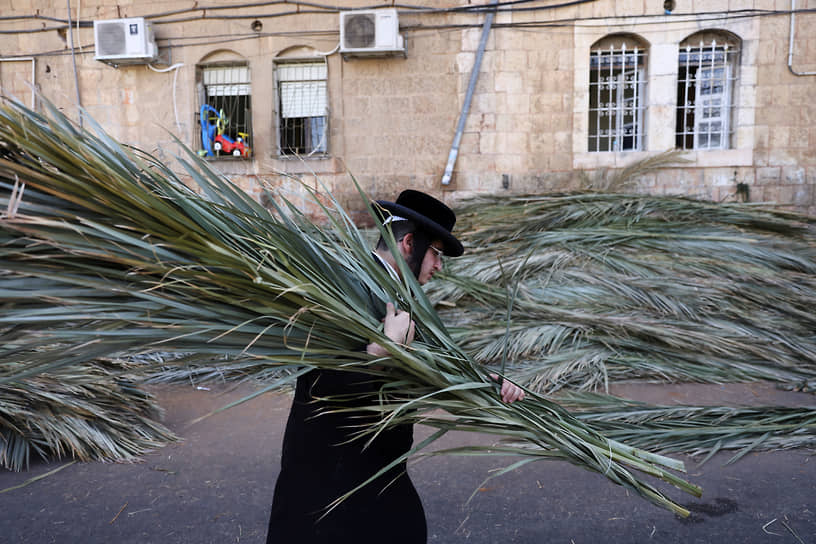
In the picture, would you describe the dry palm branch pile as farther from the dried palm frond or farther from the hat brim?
the dried palm frond

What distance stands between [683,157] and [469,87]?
3.12 meters

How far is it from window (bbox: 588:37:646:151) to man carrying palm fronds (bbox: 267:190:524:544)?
311 inches

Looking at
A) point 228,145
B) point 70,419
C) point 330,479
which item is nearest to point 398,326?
point 330,479

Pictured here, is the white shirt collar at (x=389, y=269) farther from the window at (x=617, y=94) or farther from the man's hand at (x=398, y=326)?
the window at (x=617, y=94)

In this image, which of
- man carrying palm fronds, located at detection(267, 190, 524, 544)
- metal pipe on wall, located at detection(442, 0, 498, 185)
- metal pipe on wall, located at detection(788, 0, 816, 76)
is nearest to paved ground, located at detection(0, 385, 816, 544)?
man carrying palm fronds, located at detection(267, 190, 524, 544)

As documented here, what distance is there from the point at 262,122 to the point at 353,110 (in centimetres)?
145

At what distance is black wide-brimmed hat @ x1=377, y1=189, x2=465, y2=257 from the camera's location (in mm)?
1650

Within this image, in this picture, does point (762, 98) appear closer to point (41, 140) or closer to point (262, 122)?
point (262, 122)

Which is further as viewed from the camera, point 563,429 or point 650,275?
point 650,275

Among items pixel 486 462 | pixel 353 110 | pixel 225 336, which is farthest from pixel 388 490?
pixel 353 110

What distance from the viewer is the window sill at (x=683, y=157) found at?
8164 millimetres

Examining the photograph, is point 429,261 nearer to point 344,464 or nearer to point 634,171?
point 344,464

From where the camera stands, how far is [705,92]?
8.48 m

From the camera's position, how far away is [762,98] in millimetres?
8070
